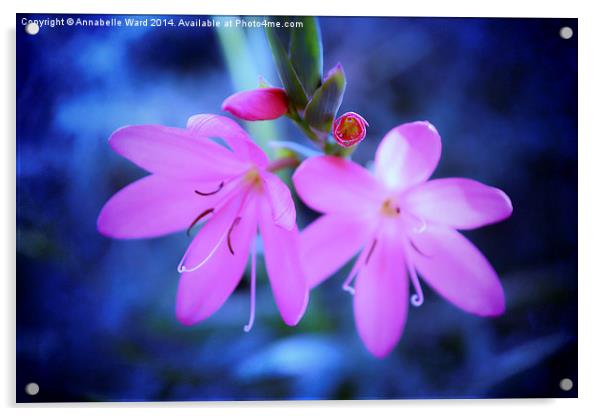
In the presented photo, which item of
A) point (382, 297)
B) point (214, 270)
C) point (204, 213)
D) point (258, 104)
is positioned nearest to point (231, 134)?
point (258, 104)

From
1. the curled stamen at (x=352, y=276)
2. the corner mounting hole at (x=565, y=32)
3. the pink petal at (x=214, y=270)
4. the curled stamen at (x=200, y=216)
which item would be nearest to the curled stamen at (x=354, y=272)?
the curled stamen at (x=352, y=276)

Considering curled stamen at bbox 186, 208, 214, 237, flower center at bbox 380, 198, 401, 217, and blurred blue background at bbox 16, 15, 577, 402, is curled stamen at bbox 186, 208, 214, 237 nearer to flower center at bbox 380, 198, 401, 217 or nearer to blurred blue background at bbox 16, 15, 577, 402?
blurred blue background at bbox 16, 15, 577, 402

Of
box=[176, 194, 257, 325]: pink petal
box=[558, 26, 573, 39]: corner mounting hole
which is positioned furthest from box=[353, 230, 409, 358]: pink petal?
box=[558, 26, 573, 39]: corner mounting hole

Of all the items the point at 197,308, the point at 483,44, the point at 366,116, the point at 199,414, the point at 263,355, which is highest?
the point at 483,44

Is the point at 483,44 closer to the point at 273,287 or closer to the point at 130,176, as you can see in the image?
the point at 273,287

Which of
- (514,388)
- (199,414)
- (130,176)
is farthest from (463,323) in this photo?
(130,176)
